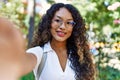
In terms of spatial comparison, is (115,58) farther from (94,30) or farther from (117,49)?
(94,30)

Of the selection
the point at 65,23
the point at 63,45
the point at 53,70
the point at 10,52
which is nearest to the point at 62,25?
the point at 65,23

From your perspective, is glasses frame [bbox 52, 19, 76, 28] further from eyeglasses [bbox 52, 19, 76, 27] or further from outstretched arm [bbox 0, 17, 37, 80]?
outstretched arm [bbox 0, 17, 37, 80]

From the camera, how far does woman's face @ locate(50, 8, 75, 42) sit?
8.78ft

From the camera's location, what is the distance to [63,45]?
111 inches

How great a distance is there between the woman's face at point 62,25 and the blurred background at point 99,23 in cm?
450

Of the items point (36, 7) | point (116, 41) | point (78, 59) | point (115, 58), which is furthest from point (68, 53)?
point (36, 7)

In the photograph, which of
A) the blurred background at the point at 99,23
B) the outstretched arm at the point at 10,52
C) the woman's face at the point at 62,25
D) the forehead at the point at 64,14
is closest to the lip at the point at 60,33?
the woman's face at the point at 62,25

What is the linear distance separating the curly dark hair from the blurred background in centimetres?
423

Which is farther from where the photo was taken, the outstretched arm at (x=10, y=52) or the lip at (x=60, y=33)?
the lip at (x=60, y=33)

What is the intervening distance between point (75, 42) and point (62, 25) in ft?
0.90

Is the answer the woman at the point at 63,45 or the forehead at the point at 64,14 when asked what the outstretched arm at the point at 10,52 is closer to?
the woman at the point at 63,45

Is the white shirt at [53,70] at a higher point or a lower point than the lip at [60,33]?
lower

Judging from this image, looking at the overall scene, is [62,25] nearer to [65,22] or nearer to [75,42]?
[65,22]

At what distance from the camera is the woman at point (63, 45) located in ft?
8.70
